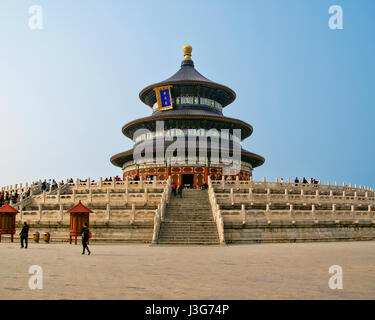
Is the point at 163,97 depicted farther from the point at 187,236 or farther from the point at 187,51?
the point at 187,236

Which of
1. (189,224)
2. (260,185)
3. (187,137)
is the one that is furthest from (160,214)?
(187,137)

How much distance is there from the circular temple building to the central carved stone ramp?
1669 centimetres

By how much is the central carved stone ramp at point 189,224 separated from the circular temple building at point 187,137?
1669 cm

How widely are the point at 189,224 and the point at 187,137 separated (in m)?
25.0

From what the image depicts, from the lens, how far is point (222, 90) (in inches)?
2154

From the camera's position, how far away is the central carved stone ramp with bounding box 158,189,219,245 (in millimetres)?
23203

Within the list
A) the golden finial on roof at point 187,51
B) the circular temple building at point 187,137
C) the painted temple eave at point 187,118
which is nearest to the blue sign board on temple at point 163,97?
the circular temple building at point 187,137

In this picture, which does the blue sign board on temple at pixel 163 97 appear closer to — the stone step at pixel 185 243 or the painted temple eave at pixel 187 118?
the painted temple eave at pixel 187 118

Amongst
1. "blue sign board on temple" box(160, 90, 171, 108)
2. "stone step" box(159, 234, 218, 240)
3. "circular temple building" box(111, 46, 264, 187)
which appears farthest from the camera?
"blue sign board on temple" box(160, 90, 171, 108)

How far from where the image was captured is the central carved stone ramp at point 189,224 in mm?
23203

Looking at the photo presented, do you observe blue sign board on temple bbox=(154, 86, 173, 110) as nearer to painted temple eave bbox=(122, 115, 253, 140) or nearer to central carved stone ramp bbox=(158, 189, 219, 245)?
painted temple eave bbox=(122, 115, 253, 140)

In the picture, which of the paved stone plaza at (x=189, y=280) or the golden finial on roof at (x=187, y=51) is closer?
the paved stone plaza at (x=189, y=280)

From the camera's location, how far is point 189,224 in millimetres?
24844

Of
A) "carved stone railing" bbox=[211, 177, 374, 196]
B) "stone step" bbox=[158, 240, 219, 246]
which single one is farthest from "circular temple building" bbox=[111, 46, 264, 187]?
"stone step" bbox=[158, 240, 219, 246]
